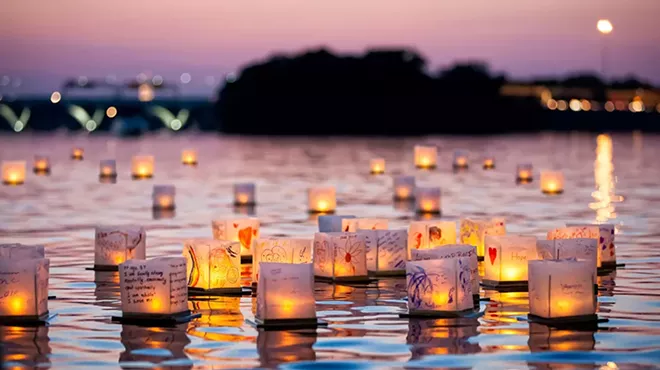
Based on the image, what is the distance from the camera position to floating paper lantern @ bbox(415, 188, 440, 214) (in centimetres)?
3759

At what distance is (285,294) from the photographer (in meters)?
18.0

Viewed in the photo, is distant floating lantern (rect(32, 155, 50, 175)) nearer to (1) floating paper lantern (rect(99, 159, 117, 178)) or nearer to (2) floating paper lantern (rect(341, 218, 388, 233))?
(1) floating paper lantern (rect(99, 159, 117, 178))

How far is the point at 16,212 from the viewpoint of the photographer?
38875 mm

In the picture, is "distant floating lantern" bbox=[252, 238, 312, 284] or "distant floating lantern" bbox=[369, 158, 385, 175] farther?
"distant floating lantern" bbox=[369, 158, 385, 175]

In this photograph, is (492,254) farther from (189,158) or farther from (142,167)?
(189,158)

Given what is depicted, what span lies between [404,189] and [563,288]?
2547cm

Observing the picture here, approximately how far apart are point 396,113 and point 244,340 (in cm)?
17872

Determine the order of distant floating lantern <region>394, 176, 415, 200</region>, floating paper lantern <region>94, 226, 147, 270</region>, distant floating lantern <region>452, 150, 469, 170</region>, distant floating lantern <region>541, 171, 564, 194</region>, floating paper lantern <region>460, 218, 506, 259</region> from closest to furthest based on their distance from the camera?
floating paper lantern <region>94, 226, 147, 270</region> < floating paper lantern <region>460, 218, 506, 259</region> < distant floating lantern <region>394, 176, 415, 200</region> < distant floating lantern <region>541, 171, 564, 194</region> < distant floating lantern <region>452, 150, 469, 170</region>

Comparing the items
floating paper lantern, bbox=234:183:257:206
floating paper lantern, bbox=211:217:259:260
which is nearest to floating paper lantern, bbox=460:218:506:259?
floating paper lantern, bbox=211:217:259:260

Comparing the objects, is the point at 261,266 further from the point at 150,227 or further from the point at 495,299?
the point at 150,227

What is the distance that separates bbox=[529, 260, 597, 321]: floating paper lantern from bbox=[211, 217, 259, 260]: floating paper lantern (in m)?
8.08

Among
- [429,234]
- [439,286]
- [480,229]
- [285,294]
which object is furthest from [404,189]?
[285,294]

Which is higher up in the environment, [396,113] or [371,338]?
[396,113]

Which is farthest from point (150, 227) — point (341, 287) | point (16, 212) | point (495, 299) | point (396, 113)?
point (396, 113)
